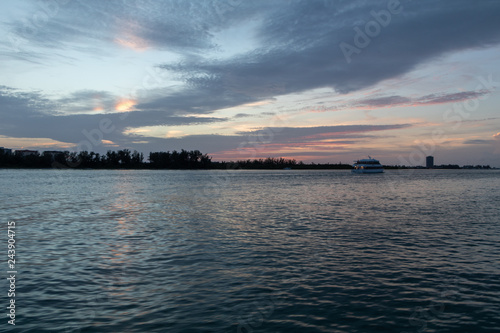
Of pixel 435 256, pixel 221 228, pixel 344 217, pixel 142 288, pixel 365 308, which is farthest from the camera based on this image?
pixel 344 217

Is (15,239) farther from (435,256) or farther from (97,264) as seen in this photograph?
(435,256)

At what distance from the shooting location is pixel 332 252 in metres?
22.1

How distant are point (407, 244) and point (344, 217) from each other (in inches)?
546

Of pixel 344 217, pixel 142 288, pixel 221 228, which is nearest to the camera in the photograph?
pixel 142 288

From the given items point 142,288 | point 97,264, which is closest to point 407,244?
point 142,288

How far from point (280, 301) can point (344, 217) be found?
26.1m

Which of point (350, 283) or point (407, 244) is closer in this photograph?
point (350, 283)

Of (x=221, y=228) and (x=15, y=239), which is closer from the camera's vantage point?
(x=15, y=239)

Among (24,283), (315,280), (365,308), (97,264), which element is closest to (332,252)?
(315,280)

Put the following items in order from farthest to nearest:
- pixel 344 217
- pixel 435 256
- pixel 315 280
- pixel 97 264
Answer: pixel 344 217
pixel 435 256
pixel 97 264
pixel 315 280

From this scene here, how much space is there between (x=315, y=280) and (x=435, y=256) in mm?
9236

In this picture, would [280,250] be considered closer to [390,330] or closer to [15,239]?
[390,330]

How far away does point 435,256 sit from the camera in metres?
21.0

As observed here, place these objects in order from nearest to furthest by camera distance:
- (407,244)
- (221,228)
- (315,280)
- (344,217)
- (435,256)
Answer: (315,280), (435,256), (407,244), (221,228), (344,217)
